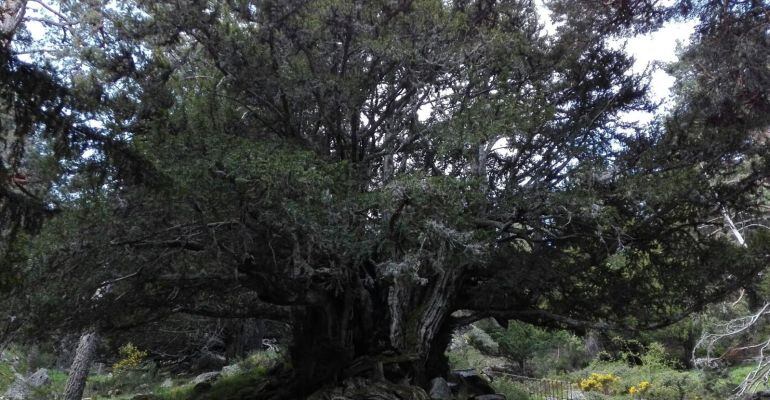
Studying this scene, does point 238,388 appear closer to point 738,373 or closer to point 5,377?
point 5,377

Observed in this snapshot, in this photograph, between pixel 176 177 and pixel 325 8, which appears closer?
pixel 176 177

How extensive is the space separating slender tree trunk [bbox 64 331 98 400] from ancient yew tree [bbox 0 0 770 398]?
75.2 inches

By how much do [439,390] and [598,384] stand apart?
7.76 meters

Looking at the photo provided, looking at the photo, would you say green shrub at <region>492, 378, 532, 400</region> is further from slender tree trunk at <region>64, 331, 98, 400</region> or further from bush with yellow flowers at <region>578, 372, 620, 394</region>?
slender tree trunk at <region>64, 331, 98, 400</region>

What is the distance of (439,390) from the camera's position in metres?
9.34

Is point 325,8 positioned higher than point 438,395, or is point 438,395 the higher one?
point 325,8

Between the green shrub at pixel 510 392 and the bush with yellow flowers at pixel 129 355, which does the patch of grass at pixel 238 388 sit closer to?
the bush with yellow flowers at pixel 129 355

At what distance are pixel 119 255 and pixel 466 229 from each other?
4.15m

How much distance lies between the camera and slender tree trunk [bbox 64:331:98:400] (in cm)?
1005

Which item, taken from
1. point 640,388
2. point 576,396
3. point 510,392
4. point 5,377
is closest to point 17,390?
point 5,377

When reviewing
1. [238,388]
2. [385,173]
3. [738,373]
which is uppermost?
[385,173]

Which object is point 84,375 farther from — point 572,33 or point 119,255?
point 572,33

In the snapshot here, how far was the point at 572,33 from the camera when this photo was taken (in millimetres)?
9023

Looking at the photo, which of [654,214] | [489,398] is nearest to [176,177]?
[654,214]
